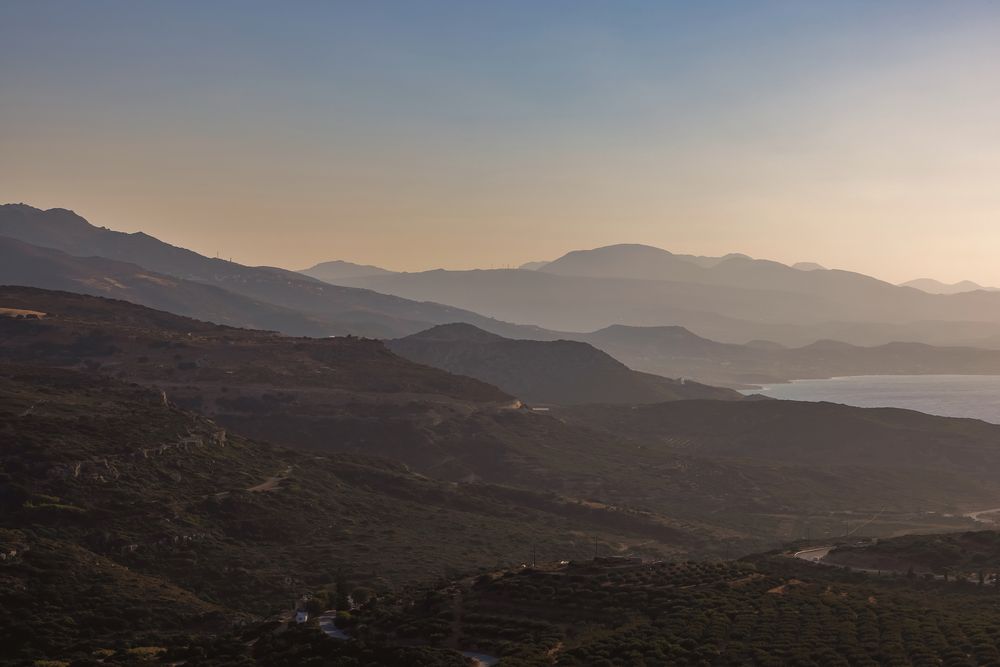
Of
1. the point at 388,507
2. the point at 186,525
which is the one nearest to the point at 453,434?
the point at 388,507

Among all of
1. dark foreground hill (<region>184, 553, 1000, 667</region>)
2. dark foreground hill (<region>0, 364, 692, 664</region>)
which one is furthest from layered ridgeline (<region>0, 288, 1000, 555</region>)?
dark foreground hill (<region>184, 553, 1000, 667</region>)

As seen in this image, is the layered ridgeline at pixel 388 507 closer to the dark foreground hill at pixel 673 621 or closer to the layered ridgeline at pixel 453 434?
the dark foreground hill at pixel 673 621

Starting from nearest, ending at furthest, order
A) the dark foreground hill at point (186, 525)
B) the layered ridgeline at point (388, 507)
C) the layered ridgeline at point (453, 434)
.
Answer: the layered ridgeline at point (388, 507)
the dark foreground hill at point (186, 525)
the layered ridgeline at point (453, 434)

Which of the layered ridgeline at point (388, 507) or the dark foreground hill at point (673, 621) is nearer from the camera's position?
the dark foreground hill at point (673, 621)

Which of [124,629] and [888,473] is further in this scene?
[888,473]

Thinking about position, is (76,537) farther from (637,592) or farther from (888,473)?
(888,473)

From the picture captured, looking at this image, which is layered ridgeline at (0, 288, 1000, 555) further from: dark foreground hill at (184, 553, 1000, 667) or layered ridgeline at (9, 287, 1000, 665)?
dark foreground hill at (184, 553, 1000, 667)

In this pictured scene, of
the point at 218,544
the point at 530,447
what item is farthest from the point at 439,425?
the point at 218,544

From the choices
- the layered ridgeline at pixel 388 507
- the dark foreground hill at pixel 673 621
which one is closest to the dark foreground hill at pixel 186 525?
the layered ridgeline at pixel 388 507

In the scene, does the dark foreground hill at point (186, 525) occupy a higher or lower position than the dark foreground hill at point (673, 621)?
lower
